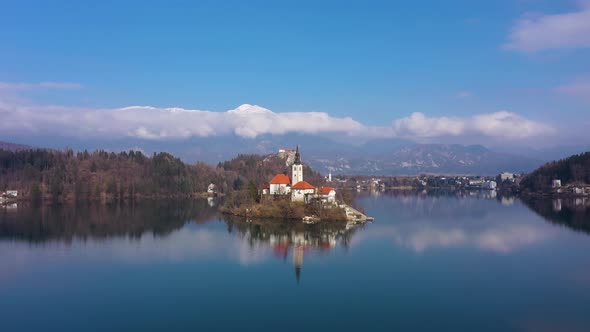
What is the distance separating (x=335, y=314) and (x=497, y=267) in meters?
10.2

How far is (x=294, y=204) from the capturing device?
123ft

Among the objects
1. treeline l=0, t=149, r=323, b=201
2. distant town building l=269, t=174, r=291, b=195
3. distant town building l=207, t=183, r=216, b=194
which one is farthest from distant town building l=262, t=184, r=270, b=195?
distant town building l=207, t=183, r=216, b=194

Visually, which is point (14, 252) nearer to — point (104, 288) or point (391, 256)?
point (104, 288)

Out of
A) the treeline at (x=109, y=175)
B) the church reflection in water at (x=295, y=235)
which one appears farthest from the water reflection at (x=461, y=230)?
the treeline at (x=109, y=175)

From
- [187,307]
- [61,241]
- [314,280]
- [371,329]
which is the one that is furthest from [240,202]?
[371,329]

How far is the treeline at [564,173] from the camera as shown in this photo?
242ft

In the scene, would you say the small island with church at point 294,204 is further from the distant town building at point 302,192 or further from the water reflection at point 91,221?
the water reflection at point 91,221

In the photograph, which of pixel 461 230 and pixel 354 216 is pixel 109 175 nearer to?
pixel 354 216

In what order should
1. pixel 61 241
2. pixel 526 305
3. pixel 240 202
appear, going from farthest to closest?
1. pixel 240 202
2. pixel 61 241
3. pixel 526 305

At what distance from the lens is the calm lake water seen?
14703mm

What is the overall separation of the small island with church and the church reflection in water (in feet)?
5.34

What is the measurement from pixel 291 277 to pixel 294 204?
58.1 ft

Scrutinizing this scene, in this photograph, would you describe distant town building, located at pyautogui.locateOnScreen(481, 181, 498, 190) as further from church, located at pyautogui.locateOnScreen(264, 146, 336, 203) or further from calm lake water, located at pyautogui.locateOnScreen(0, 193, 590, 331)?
church, located at pyautogui.locateOnScreen(264, 146, 336, 203)

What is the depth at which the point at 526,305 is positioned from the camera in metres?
16.1
